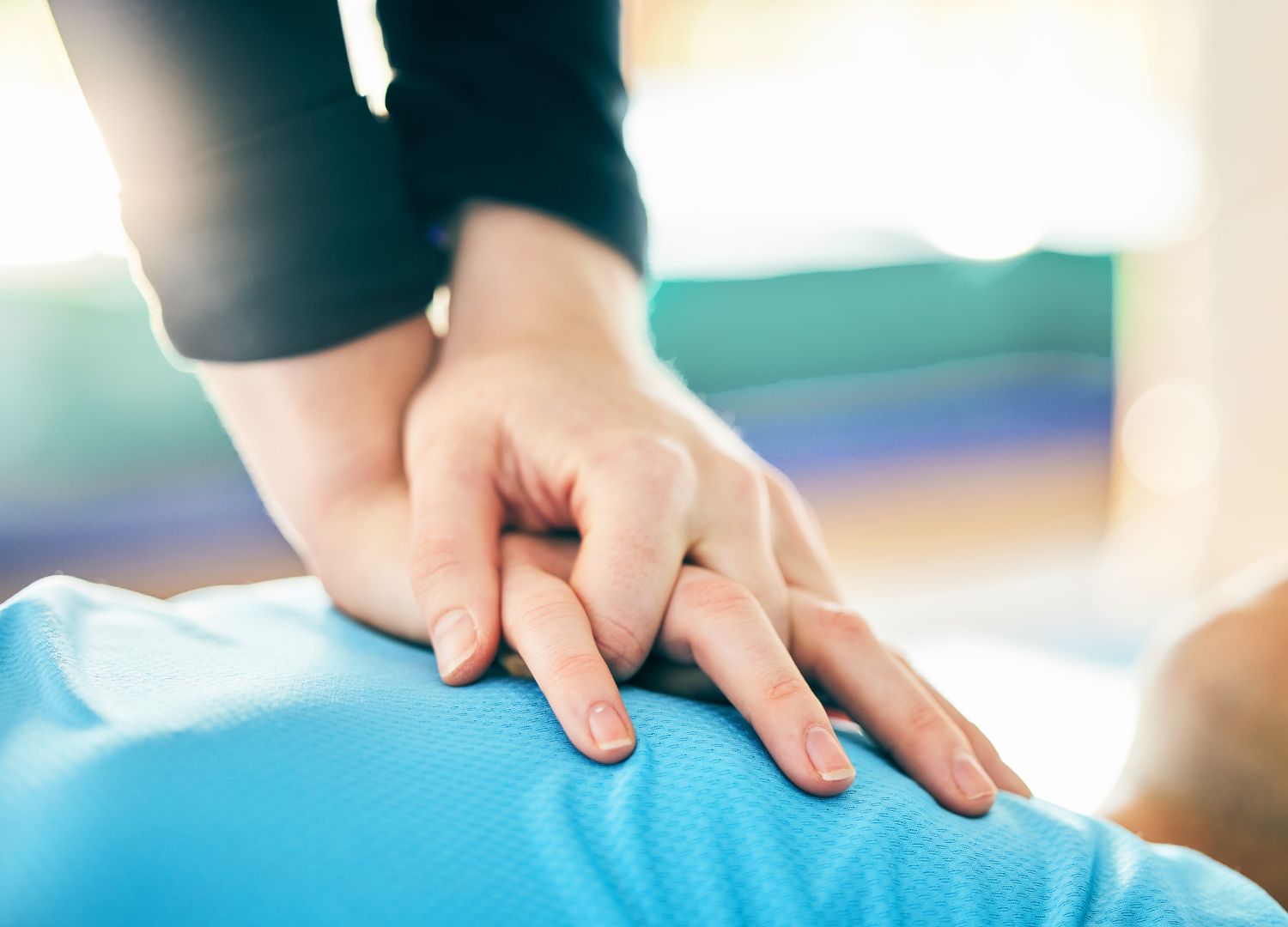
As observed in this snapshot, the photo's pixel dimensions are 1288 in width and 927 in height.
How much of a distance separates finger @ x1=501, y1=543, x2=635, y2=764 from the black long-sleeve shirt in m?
0.24

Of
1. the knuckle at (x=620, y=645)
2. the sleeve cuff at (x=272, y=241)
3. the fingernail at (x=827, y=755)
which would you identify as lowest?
the fingernail at (x=827, y=755)

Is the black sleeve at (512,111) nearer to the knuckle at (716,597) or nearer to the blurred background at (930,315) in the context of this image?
the knuckle at (716,597)

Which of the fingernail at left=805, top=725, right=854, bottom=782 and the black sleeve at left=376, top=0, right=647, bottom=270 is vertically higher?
the black sleeve at left=376, top=0, right=647, bottom=270

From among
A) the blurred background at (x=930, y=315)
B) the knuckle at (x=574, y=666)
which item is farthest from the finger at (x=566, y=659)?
the blurred background at (x=930, y=315)

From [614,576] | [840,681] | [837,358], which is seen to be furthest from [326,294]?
[837,358]

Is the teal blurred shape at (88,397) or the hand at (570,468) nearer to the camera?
the hand at (570,468)

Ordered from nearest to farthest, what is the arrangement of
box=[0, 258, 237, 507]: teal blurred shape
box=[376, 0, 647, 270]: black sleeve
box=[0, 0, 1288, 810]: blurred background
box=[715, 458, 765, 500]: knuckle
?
box=[715, 458, 765, 500]: knuckle → box=[376, 0, 647, 270]: black sleeve → box=[0, 258, 237, 507]: teal blurred shape → box=[0, 0, 1288, 810]: blurred background

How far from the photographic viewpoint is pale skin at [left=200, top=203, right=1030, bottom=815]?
475mm

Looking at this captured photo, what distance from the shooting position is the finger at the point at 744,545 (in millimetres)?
539

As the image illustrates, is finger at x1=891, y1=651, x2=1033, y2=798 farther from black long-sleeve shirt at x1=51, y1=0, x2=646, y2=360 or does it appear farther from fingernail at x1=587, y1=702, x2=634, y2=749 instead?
black long-sleeve shirt at x1=51, y1=0, x2=646, y2=360

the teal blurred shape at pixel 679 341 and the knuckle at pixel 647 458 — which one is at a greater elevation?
the knuckle at pixel 647 458

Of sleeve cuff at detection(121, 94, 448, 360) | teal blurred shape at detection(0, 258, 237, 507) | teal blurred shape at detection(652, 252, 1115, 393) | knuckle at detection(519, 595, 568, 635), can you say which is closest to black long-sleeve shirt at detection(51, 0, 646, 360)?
sleeve cuff at detection(121, 94, 448, 360)

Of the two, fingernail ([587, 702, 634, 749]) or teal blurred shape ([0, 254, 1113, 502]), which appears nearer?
fingernail ([587, 702, 634, 749])

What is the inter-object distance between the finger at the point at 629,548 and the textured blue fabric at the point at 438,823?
0.04 m
